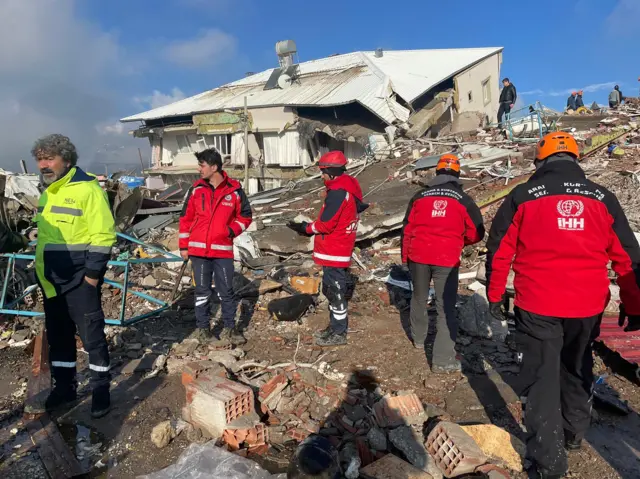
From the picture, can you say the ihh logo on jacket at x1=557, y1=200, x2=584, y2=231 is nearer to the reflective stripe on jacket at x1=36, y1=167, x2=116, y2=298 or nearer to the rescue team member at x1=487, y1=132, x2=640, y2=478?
the rescue team member at x1=487, y1=132, x2=640, y2=478

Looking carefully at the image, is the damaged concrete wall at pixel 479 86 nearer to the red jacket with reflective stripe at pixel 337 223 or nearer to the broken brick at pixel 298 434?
the red jacket with reflective stripe at pixel 337 223

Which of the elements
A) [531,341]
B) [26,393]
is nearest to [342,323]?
→ [531,341]

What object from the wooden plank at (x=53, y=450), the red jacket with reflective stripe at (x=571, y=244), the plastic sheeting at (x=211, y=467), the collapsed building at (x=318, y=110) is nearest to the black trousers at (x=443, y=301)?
the red jacket with reflective stripe at (x=571, y=244)

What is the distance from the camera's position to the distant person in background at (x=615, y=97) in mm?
18422

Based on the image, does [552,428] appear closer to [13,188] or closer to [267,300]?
[267,300]

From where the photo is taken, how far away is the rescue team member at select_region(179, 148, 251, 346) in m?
4.11

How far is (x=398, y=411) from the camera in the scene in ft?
9.89

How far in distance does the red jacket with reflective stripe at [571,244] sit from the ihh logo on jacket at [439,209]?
45.5 inches

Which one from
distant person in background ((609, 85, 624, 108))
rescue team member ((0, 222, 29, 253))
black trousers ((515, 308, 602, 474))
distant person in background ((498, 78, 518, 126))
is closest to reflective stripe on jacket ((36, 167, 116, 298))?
rescue team member ((0, 222, 29, 253))

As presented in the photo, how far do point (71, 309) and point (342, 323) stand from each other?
92.6 inches

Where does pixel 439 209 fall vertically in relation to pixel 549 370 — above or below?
above

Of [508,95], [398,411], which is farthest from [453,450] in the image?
[508,95]

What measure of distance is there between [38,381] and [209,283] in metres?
1.61

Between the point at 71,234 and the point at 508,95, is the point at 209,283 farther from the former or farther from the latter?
the point at 508,95
